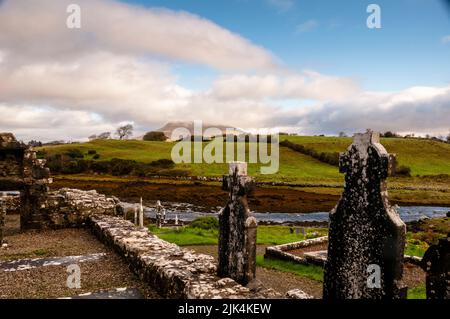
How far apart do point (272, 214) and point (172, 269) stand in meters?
31.4

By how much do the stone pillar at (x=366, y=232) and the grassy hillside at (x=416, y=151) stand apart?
65907 mm

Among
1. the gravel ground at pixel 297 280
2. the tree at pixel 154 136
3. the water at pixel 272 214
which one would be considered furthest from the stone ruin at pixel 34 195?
the tree at pixel 154 136

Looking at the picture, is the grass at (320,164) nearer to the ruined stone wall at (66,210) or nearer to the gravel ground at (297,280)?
the gravel ground at (297,280)

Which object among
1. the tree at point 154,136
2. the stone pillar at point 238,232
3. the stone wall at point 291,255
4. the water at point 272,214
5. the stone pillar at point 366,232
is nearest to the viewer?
the stone pillar at point 366,232

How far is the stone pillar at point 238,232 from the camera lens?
6695 millimetres

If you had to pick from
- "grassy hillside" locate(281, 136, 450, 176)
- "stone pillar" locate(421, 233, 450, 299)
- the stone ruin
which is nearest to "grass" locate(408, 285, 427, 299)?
"stone pillar" locate(421, 233, 450, 299)

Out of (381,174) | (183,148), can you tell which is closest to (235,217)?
(381,174)

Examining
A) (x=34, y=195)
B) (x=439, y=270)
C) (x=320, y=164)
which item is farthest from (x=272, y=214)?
(x=320, y=164)

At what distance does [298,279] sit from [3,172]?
1132 centimetres

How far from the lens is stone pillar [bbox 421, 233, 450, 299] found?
4.73m

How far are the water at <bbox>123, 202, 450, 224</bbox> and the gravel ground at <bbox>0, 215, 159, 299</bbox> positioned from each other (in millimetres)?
18321

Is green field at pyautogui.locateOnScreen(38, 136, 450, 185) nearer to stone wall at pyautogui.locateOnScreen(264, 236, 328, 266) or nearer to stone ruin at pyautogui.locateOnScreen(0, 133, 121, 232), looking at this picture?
stone wall at pyautogui.locateOnScreen(264, 236, 328, 266)

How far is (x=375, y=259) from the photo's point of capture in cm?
520
